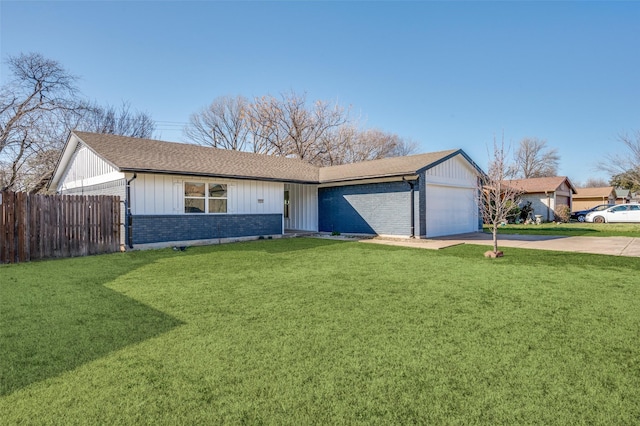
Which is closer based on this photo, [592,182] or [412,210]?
[412,210]

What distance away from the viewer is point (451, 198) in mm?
16094

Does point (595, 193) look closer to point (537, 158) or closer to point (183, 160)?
point (537, 158)

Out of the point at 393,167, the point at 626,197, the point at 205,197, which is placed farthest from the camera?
the point at 626,197

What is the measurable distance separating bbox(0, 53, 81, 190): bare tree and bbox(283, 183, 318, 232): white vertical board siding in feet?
52.7

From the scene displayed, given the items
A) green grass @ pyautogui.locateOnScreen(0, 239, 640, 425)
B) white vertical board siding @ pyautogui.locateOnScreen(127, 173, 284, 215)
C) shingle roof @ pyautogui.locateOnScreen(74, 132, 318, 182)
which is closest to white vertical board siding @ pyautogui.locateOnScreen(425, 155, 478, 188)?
shingle roof @ pyautogui.locateOnScreen(74, 132, 318, 182)

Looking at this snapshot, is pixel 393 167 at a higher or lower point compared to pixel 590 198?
higher

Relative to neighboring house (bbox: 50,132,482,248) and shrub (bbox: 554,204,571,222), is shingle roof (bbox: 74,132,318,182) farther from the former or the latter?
shrub (bbox: 554,204,571,222)

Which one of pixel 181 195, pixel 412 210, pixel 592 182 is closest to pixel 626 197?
pixel 592 182

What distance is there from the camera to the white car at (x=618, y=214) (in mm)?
24906

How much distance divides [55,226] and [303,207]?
36.0ft

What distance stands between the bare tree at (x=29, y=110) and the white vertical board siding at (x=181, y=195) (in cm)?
1446

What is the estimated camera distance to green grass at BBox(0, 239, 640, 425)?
242 centimetres

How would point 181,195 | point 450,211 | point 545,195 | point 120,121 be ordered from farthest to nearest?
1. point 120,121
2. point 545,195
3. point 450,211
4. point 181,195

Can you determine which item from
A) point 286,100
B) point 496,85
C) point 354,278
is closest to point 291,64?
point 286,100
